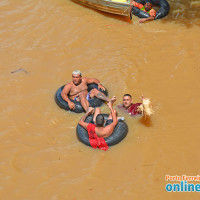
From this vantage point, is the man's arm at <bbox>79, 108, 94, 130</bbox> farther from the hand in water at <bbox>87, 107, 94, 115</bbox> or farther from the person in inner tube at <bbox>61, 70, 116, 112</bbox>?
the person in inner tube at <bbox>61, 70, 116, 112</bbox>

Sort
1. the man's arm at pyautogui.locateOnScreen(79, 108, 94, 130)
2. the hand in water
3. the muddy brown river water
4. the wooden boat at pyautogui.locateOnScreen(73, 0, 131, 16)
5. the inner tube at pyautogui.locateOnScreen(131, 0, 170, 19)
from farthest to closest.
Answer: the inner tube at pyautogui.locateOnScreen(131, 0, 170, 19), the wooden boat at pyautogui.locateOnScreen(73, 0, 131, 16), the hand in water, the man's arm at pyautogui.locateOnScreen(79, 108, 94, 130), the muddy brown river water

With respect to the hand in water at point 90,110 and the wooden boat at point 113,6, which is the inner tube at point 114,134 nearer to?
the hand in water at point 90,110

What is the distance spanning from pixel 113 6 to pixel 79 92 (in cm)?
500

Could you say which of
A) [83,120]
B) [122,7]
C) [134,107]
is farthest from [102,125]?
[122,7]

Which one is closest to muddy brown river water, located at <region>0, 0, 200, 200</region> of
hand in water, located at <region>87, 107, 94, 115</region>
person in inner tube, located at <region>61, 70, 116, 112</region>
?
person in inner tube, located at <region>61, 70, 116, 112</region>

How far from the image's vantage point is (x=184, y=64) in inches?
361

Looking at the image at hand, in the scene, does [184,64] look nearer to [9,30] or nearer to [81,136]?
[81,136]

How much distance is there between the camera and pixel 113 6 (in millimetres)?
11445

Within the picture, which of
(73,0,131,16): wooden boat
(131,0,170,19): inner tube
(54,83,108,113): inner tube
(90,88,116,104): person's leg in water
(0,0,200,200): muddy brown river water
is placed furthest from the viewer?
(131,0,170,19): inner tube

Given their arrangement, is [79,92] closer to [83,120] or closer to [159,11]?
[83,120]

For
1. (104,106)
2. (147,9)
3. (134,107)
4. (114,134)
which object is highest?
(147,9)

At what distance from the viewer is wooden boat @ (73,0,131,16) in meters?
11.2

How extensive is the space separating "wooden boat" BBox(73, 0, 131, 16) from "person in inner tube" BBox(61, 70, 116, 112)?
14.6ft

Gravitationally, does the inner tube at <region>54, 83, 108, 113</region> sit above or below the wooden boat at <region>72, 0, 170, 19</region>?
below
